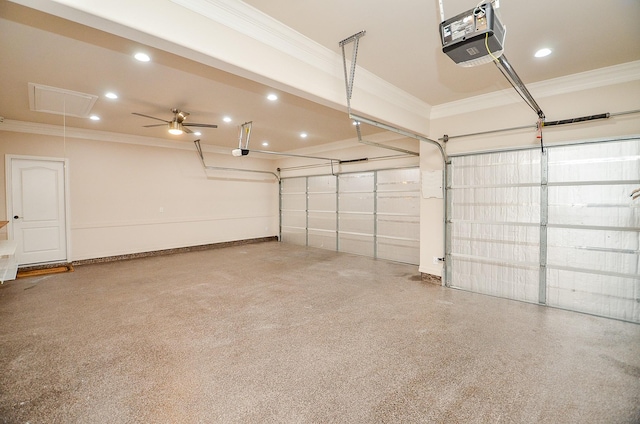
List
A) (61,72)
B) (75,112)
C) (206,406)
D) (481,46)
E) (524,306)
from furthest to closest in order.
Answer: (75,112)
(524,306)
(61,72)
(206,406)
(481,46)

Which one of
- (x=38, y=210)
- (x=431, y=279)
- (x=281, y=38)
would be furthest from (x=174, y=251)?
(x=281, y=38)

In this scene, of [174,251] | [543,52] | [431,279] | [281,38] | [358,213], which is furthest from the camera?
[174,251]

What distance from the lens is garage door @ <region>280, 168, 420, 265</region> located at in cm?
611

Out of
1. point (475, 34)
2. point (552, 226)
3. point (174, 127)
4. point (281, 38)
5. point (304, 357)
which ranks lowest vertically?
point (304, 357)

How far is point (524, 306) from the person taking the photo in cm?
365

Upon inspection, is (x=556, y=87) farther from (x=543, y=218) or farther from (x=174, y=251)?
(x=174, y=251)

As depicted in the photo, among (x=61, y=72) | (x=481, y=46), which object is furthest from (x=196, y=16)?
(x=61, y=72)

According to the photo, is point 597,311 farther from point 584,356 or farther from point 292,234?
point 292,234

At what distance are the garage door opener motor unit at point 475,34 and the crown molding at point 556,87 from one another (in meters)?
2.52

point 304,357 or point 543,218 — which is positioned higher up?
point 543,218

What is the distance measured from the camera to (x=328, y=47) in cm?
271

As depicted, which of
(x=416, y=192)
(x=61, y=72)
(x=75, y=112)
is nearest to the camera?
(x=61, y=72)

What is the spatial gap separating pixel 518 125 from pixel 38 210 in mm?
8264

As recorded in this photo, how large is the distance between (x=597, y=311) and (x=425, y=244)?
214 cm
